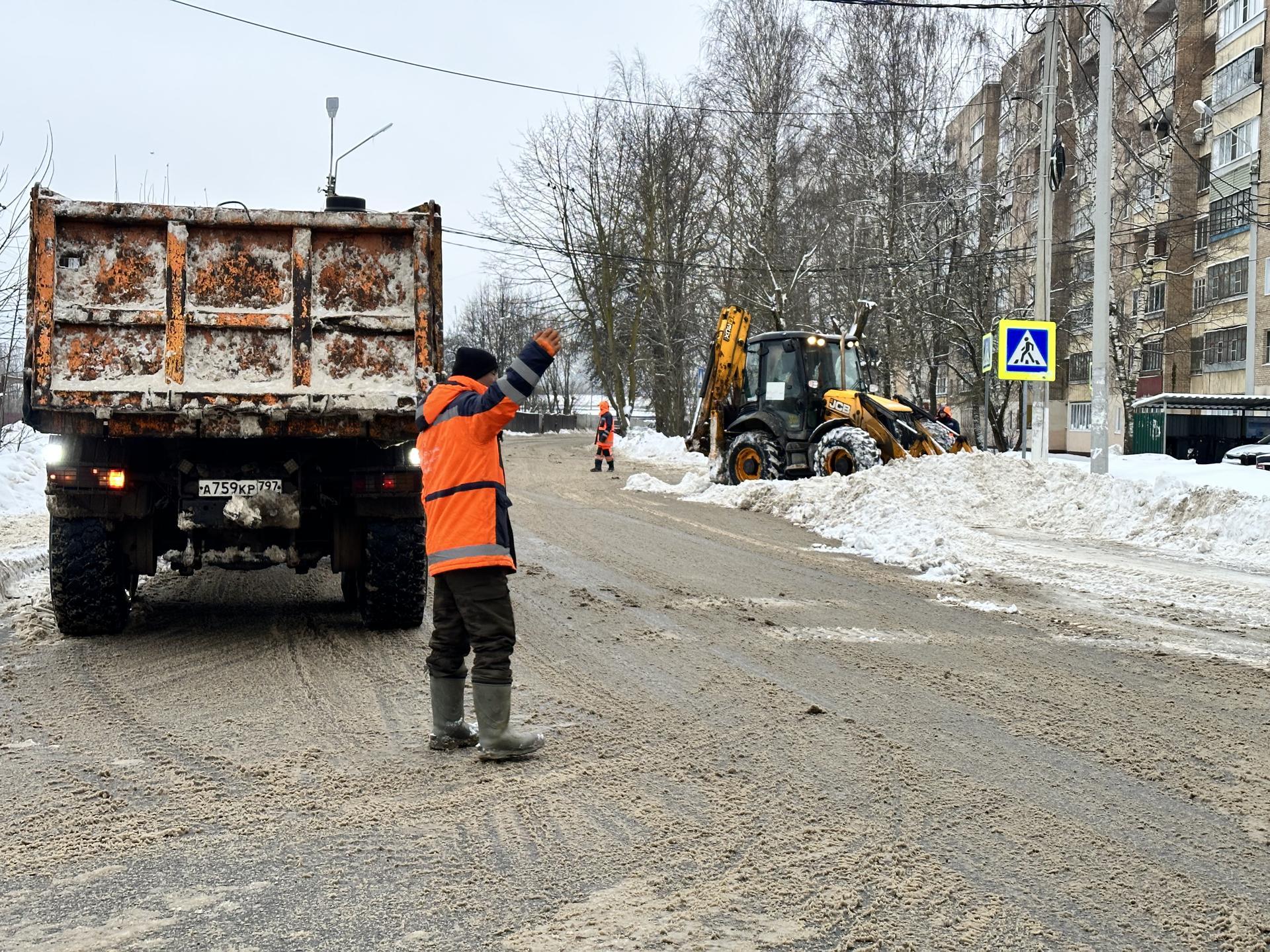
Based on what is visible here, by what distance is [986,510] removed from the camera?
15.7 meters

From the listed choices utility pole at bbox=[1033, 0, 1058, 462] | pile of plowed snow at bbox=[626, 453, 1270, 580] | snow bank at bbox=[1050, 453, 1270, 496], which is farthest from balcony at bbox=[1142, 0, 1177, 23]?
pile of plowed snow at bbox=[626, 453, 1270, 580]

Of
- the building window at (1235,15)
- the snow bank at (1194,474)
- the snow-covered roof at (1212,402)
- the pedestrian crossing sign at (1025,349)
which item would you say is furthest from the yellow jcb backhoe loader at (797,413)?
the building window at (1235,15)

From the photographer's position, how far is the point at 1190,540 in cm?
1252

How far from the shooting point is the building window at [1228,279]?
44281mm

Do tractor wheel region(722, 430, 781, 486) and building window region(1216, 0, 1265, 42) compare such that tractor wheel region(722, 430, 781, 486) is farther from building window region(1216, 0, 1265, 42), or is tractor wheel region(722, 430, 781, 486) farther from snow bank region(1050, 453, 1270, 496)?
building window region(1216, 0, 1265, 42)

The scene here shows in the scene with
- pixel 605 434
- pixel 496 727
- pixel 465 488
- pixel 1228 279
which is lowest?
pixel 496 727

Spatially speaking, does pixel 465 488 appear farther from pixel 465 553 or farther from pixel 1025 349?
pixel 1025 349

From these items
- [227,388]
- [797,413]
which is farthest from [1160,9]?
[227,388]

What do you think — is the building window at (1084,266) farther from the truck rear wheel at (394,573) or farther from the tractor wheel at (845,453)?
the truck rear wheel at (394,573)

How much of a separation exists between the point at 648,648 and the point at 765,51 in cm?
3346

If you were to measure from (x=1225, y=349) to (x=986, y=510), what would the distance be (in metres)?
35.1

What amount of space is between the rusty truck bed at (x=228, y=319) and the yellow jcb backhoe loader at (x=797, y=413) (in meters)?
11.7

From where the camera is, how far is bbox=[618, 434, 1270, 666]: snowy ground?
8984 mm

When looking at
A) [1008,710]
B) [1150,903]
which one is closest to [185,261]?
[1008,710]
